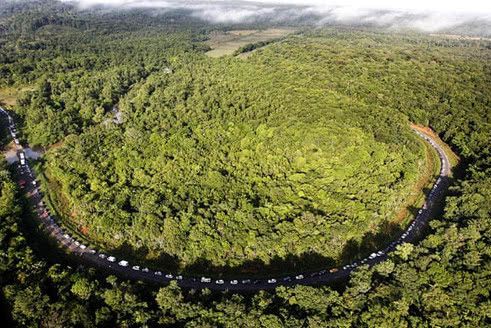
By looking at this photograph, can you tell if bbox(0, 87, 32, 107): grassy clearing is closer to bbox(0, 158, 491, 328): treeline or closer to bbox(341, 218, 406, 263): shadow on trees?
bbox(0, 158, 491, 328): treeline

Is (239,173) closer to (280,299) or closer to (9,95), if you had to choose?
(280,299)

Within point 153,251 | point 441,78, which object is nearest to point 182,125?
point 153,251

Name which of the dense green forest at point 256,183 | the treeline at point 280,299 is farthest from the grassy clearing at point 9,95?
the treeline at point 280,299

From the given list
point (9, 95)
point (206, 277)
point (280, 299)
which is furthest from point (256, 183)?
point (9, 95)

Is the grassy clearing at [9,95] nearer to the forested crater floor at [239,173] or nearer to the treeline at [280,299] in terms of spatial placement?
the forested crater floor at [239,173]

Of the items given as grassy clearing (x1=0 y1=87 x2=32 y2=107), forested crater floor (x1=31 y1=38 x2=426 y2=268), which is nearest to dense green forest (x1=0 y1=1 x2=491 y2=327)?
forested crater floor (x1=31 y1=38 x2=426 y2=268)

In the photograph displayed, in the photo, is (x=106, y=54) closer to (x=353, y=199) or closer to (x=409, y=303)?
(x=353, y=199)

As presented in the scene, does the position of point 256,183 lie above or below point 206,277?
above

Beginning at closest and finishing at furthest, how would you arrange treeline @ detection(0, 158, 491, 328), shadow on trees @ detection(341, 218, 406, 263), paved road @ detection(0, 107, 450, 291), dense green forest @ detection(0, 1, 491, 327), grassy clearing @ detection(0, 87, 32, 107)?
1. treeline @ detection(0, 158, 491, 328)
2. dense green forest @ detection(0, 1, 491, 327)
3. paved road @ detection(0, 107, 450, 291)
4. shadow on trees @ detection(341, 218, 406, 263)
5. grassy clearing @ detection(0, 87, 32, 107)
